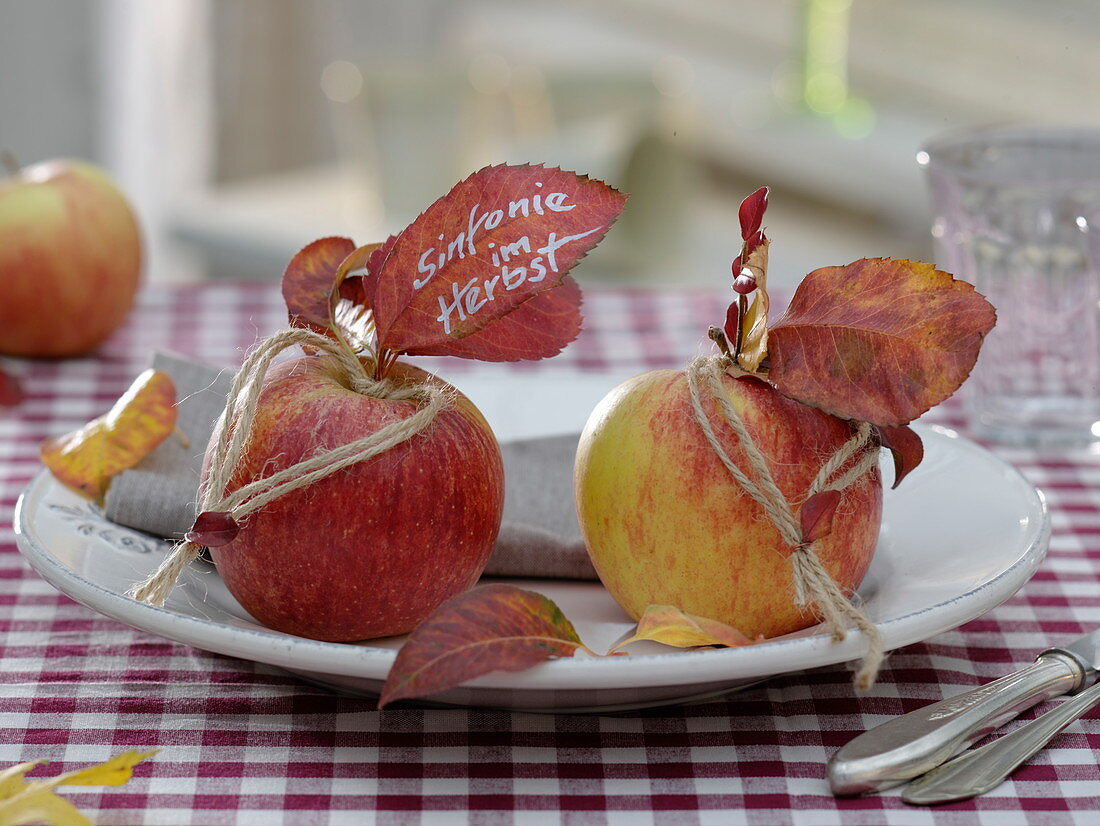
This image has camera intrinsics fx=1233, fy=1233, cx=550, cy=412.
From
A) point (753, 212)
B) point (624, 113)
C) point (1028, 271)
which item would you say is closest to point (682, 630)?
point (753, 212)

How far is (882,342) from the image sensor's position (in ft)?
1.54

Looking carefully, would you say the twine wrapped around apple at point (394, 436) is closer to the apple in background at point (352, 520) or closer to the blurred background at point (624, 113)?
the apple in background at point (352, 520)

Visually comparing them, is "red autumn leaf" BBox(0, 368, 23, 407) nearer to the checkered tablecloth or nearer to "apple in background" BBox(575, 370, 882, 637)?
the checkered tablecloth

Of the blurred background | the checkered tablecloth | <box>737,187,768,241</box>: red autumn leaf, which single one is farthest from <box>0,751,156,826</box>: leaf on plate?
the blurred background

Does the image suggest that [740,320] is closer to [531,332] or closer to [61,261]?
[531,332]

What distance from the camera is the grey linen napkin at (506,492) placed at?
1.90 ft

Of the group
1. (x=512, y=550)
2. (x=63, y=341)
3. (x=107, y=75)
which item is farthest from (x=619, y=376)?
(x=107, y=75)

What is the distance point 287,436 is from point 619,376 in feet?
1.12

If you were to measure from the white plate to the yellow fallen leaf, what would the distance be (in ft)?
0.37

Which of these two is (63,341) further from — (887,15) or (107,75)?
(887,15)

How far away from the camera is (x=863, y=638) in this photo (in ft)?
1.47

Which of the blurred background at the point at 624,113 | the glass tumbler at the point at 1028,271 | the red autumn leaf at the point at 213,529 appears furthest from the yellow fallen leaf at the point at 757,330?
the blurred background at the point at 624,113

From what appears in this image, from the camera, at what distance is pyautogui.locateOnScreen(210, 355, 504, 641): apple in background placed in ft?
1.53

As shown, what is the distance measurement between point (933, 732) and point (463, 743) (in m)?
0.17
